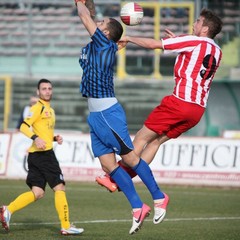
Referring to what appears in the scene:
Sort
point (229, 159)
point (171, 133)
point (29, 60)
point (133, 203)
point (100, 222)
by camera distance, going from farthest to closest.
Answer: point (29, 60), point (229, 159), point (100, 222), point (171, 133), point (133, 203)

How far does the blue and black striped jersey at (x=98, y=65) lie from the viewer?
9.84 metres

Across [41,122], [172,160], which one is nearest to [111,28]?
[41,122]

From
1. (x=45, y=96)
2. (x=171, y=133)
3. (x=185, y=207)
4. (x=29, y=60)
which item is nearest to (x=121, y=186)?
(x=171, y=133)

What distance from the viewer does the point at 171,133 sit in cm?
1077

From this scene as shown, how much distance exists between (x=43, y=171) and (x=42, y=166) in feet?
0.25

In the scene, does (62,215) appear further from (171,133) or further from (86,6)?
(86,6)

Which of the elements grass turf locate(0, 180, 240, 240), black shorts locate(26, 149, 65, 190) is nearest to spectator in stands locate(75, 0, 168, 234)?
grass turf locate(0, 180, 240, 240)

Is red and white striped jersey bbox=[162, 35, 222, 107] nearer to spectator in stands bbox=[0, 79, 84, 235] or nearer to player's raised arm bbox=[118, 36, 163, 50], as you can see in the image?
player's raised arm bbox=[118, 36, 163, 50]

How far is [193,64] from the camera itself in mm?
10438

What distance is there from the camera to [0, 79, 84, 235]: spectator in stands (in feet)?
38.4

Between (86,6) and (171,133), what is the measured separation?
191cm

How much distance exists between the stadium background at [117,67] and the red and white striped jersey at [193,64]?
13445mm

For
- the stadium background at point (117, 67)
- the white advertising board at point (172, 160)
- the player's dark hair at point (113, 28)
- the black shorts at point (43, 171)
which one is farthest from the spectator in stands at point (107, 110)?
the stadium background at point (117, 67)

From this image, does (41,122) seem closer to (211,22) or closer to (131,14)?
(131,14)
